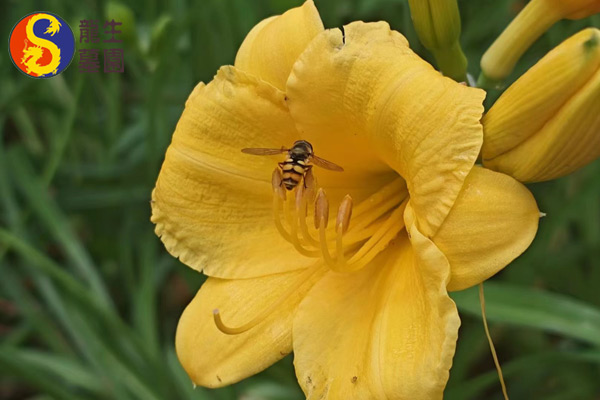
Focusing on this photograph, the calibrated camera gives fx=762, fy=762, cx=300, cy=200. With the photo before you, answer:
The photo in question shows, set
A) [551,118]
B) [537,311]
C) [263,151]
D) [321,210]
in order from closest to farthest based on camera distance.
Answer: [551,118] → [321,210] → [263,151] → [537,311]

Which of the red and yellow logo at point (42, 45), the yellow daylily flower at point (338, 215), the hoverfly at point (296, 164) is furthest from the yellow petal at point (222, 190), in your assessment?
the red and yellow logo at point (42, 45)

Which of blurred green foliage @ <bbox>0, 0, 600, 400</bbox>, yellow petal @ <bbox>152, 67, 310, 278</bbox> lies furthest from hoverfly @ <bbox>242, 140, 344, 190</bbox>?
blurred green foliage @ <bbox>0, 0, 600, 400</bbox>

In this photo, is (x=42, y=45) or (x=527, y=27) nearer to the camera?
(x=527, y=27)

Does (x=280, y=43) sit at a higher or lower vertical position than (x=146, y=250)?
higher

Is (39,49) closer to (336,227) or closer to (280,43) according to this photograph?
(280,43)

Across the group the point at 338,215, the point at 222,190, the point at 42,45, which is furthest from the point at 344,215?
the point at 42,45

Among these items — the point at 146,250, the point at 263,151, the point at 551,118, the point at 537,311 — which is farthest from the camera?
the point at 146,250

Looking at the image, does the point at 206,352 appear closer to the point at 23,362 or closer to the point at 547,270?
the point at 23,362
